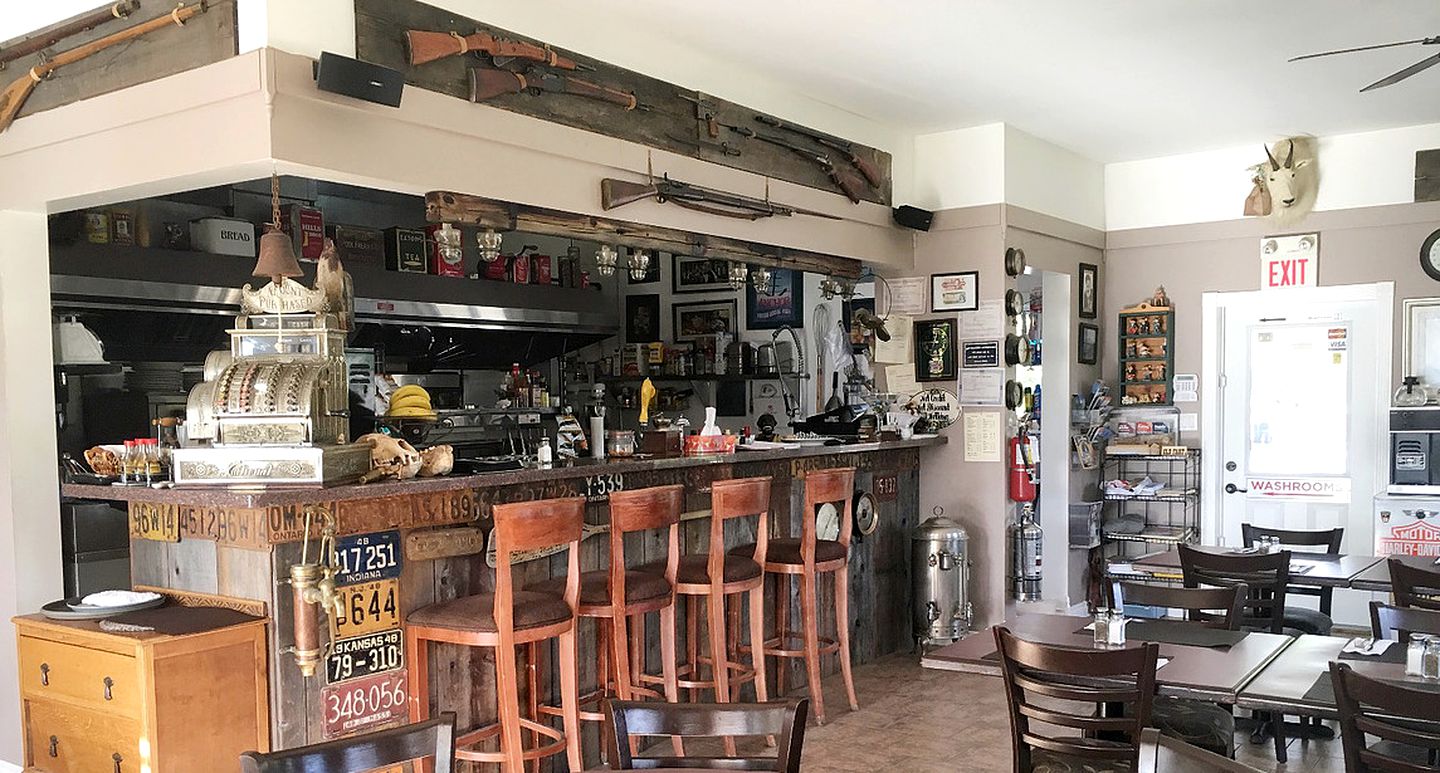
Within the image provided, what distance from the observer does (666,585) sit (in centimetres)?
455

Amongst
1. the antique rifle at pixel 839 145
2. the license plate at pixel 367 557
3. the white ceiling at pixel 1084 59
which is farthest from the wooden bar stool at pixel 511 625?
the antique rifle at pixel 839 145

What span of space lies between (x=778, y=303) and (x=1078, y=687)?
596 centimetres

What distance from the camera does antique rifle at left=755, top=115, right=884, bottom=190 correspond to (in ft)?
19.9

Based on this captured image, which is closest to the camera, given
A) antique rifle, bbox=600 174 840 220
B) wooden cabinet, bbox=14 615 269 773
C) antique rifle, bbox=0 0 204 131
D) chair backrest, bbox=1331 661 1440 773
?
chair backrest, bbox=1331 661 1440 773

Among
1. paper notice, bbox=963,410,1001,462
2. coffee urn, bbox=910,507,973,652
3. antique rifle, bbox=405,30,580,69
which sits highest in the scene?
antique rifle, bbox=405,30,580,69

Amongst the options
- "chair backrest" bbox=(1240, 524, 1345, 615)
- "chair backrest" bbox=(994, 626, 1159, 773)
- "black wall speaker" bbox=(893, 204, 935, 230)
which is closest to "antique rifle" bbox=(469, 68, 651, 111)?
"black wall speaker" bbox=(893, 204, 935, 230)

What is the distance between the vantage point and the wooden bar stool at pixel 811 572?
527cm

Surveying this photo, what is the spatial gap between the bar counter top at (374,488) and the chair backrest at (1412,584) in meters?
2.85

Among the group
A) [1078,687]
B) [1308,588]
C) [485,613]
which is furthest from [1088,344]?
[485,613]

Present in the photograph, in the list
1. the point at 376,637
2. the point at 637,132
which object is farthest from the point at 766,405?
the point at 376,637

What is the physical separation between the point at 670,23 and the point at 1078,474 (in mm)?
4611

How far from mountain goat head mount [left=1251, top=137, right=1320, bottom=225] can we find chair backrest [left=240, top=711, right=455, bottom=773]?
7022 mm

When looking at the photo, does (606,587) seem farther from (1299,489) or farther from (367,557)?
(1299,489)

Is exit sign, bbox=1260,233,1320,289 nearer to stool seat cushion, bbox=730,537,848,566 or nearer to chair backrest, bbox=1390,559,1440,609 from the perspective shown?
chair backrest, bbox=1390,559,1440,609
